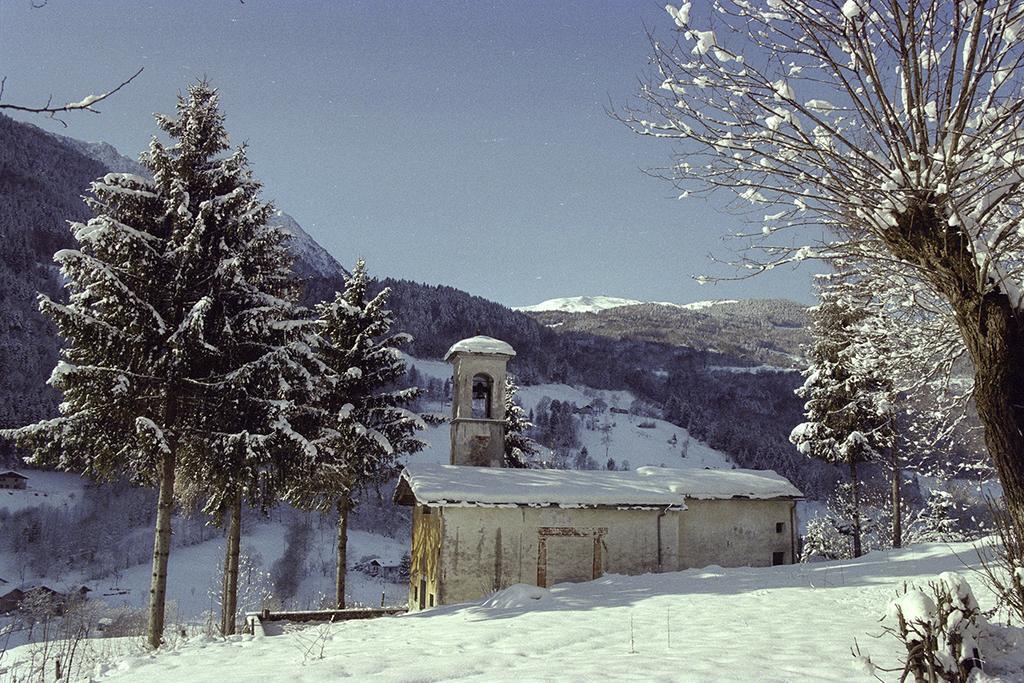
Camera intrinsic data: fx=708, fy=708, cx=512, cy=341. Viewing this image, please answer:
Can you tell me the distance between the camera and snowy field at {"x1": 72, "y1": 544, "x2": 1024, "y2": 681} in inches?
269

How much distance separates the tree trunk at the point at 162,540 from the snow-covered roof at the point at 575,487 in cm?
555

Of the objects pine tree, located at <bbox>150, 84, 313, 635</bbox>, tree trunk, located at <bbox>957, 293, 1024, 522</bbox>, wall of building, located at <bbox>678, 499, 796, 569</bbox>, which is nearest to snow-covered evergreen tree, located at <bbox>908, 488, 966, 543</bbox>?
wall of building, located at <bbox>678, 499, 796, 569</bbox>

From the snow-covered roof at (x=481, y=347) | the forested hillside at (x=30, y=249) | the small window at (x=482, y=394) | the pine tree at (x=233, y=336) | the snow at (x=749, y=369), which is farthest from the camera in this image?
the snow at (x=749, y=369)

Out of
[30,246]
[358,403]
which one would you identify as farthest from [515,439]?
[30,246]

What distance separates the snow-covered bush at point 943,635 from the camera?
5453mm

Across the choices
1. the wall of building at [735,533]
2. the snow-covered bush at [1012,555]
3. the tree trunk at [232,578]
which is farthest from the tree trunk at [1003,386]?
the tree trunk at [232,578]

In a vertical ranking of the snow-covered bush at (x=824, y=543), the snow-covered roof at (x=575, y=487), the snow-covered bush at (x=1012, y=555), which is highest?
the snow-covered bush at (x=1012, y=555)

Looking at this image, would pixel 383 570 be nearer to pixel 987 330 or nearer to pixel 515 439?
pixel 515 439

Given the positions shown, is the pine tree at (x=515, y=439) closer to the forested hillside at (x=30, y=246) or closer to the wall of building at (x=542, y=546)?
the wall of building at (x=542, y=546)

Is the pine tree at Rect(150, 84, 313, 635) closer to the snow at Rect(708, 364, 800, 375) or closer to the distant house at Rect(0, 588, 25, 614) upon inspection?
the distant house at Rect(0, 588, 25, 614)

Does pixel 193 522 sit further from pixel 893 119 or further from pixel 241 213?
pixel 893 119

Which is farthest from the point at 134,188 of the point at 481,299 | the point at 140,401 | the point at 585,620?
the point at 481,299

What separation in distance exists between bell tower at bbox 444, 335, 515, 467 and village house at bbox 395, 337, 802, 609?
4cm

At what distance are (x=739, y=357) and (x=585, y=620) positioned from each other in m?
179
